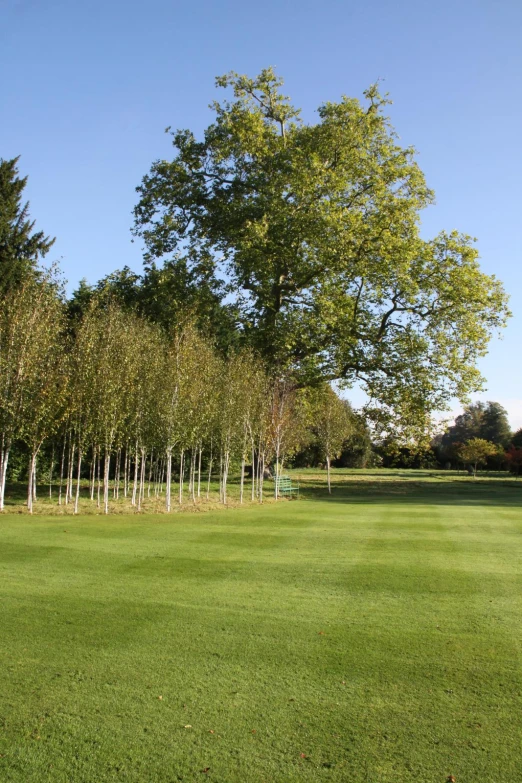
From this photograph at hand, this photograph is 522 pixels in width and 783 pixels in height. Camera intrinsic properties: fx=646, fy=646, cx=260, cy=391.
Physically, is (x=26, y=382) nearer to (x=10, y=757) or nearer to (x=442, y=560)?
(x=442, y=560)

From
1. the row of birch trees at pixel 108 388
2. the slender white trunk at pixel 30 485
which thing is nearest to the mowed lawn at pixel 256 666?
the slender white trunk at pixel 30 485

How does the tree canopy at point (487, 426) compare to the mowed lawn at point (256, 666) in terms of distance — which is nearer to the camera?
the mowed lawn at point (256, 666)

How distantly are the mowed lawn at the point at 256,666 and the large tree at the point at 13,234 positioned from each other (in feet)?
75.4

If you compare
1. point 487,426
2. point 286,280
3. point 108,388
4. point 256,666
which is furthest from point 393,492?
point 487,426

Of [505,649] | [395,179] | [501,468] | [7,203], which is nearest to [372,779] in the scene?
[505,649]

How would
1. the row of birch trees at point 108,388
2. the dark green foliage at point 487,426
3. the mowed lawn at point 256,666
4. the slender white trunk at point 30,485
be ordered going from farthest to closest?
the dark green foliage at point 487,426 < the row of birch trees at point 108,388 < the slender white trunk at point 30,485 < the mowed lawn at point 256,666

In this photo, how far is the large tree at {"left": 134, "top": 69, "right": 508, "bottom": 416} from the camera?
96.8ft

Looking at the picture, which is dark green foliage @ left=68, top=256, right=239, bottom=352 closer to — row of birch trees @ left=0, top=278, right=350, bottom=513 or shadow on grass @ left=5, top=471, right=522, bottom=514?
row of birch trees @ left=0, top=278, right=350, bottom=513

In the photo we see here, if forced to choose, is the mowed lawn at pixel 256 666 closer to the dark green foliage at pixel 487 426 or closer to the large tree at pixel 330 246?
the large tree at pixel 330 246

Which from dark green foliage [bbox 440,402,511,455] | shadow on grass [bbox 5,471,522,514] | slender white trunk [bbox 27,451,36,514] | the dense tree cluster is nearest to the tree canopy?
dark green foliage [bbox 440,402,511,455]

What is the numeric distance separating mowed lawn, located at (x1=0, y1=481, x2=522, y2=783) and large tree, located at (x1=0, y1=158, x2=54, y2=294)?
75.4 feet

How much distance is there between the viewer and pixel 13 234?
33.8 m

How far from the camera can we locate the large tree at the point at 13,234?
Result: 32125 millimetres

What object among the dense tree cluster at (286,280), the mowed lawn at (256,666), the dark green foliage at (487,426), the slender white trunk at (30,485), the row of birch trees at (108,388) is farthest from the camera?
the dark green foliage at (487,426)
